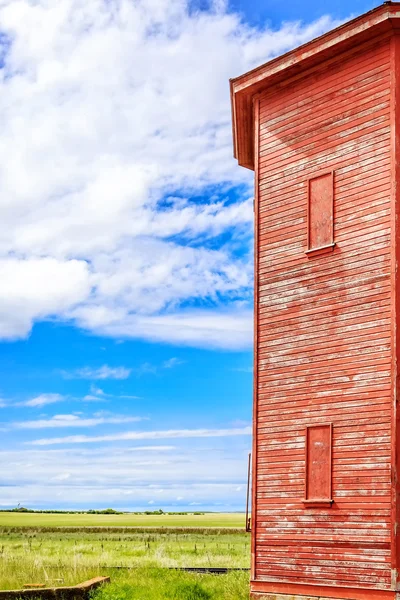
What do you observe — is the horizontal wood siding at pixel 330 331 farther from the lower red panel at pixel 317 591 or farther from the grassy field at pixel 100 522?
the grassy field at pixel 100 522

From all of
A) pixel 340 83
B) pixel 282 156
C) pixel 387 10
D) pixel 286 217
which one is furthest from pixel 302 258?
pixel 387 10

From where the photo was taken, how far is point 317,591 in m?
17.2

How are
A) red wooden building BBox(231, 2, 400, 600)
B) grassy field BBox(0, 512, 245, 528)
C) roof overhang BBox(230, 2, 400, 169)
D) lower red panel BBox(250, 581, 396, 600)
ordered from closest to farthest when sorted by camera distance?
1. lower red panel BBox(250, 581, 396, 600)
2. red wooden building BBox(231, 2, 400, 600)
3. roof overhang BBox(230, 2, 400, 169)
4. grassy field BBox(0, 512, 245, 528)

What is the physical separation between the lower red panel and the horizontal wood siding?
0.14 m

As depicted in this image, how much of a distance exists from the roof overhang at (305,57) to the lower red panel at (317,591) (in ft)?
40.0

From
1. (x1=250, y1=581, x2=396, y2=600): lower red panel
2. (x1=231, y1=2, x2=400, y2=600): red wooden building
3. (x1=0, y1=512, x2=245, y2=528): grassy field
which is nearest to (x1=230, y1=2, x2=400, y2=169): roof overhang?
(x1=231, y1=2, x2=400, y2=600): red wooden building

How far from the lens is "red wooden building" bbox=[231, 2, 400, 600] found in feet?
55.1

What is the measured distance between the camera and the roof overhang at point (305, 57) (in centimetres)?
1834

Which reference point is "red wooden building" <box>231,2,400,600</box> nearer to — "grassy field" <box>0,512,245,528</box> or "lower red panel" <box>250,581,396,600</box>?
"lower red panel" <box>250,581,396,600</box>

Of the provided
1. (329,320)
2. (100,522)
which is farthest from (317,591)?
(100,522)

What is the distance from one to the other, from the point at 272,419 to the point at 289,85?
8424 mm

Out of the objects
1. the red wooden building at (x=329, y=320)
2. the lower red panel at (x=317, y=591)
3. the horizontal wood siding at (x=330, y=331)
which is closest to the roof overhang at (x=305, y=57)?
the red wooden building at (x=329, y=320)

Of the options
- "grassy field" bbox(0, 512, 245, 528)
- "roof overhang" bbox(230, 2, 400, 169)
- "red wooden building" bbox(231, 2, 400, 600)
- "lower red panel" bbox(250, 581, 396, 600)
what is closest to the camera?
"lower red panel" bbox(250, 581, 396, 600)

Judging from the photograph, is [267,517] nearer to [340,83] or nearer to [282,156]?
[282,156]
